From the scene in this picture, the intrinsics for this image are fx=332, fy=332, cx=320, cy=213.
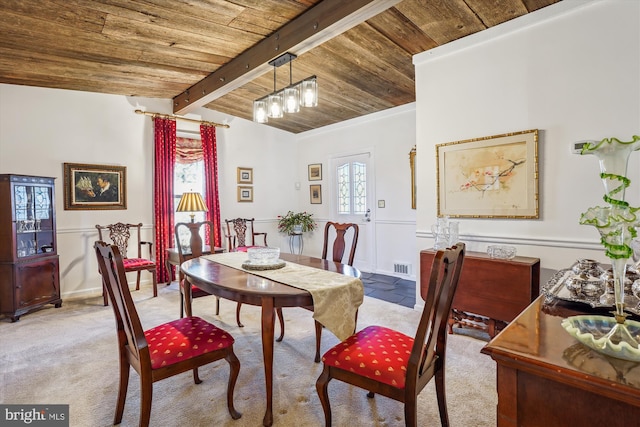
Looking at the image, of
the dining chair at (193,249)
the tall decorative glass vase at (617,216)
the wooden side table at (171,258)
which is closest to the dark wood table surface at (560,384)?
the tall decorative glass vase at (617,216)

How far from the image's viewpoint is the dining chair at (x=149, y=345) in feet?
5.11

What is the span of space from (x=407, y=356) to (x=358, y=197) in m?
4.21

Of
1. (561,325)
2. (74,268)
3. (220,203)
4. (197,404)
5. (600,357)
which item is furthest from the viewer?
(220,203)

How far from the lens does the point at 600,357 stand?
82cm

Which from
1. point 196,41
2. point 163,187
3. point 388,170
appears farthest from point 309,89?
point 163,187

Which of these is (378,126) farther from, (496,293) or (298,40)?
(496,293)

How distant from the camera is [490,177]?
3006mm

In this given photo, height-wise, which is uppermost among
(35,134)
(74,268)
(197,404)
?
(35,134)

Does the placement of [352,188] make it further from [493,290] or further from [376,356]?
[376,356]

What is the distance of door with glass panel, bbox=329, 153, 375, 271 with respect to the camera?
552 centimetres

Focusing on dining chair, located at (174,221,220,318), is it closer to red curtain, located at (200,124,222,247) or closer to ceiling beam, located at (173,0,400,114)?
red curtain, located at (200,124,222,247)

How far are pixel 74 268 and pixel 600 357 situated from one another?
5.27m

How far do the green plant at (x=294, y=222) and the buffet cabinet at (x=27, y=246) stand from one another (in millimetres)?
3437

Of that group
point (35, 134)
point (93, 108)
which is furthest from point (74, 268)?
point (93, 108)
